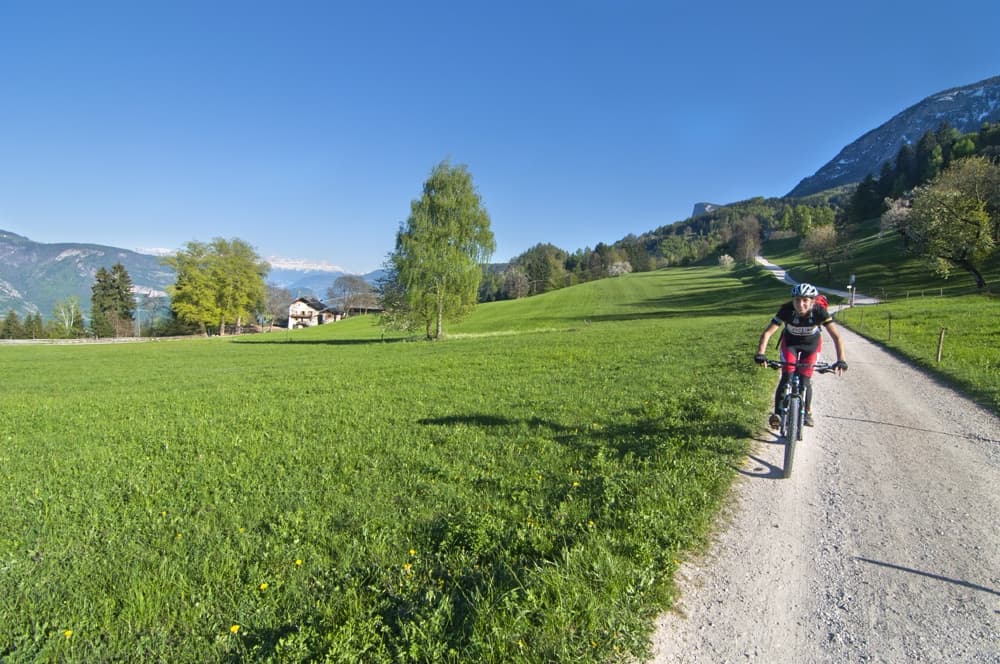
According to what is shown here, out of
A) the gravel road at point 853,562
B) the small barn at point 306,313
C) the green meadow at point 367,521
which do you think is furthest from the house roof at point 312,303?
the gravel road at point 853,562

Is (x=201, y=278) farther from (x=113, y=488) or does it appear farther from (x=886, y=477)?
(x=886, y=477)

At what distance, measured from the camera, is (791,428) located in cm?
668

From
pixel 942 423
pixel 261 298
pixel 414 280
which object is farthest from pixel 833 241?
pixel 261 298

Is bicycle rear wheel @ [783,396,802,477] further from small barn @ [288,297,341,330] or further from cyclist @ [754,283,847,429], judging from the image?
small barn @ [288,297,341,330]

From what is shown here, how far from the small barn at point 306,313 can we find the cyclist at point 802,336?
130647 millimetres

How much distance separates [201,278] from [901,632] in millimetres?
87205

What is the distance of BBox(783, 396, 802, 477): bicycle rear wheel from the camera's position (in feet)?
21.7

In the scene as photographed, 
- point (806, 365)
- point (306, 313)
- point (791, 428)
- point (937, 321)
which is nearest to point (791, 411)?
point (791, 428)

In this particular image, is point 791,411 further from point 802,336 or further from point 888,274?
point 888,274

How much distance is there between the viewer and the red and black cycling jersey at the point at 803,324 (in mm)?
7492

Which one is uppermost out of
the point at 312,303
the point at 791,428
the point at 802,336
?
the point at 312,303

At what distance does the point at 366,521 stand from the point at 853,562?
5.40 meters

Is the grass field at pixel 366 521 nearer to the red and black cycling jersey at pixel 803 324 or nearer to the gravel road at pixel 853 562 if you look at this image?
the gravel road at pixel 853 562

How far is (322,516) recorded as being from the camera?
6.02 meters
